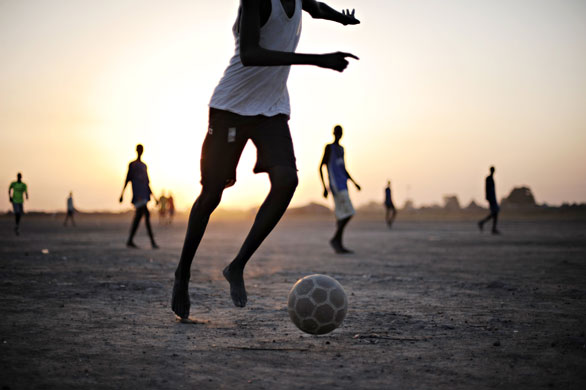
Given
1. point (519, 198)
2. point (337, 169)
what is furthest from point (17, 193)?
point (519, 198)

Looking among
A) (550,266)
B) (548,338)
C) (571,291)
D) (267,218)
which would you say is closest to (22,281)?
(267,218)

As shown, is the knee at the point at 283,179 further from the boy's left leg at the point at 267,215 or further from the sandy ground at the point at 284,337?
the sandy ground at the point at 284,337

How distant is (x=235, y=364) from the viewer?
271 centimetres

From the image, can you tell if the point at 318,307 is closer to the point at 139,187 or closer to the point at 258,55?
the point at 258,55

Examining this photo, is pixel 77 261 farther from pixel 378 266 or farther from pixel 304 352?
pixel 304 352

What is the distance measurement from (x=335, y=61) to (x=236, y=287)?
5.17 feet

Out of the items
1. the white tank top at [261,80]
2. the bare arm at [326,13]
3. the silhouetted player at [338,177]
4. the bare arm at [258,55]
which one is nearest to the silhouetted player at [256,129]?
the white tank top at [261,80]

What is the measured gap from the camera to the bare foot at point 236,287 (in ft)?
11.6

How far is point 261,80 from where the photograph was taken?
11.9 feet

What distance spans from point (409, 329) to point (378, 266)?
464 centimetres

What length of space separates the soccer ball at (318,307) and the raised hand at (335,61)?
1345mm

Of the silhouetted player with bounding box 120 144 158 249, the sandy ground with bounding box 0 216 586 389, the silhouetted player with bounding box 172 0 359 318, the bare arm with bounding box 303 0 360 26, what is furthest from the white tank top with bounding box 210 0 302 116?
the silhouetted player with bounding box 120 144 158 249

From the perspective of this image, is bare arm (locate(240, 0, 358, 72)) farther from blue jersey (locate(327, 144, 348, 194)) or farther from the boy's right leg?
blue jersey (locate(327, 144, 348, 194))

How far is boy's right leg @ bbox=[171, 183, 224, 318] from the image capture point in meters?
3.70
